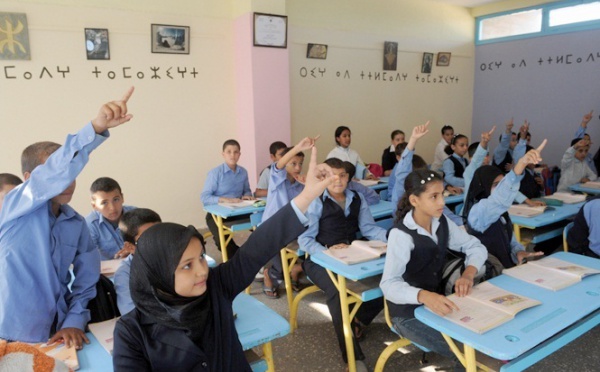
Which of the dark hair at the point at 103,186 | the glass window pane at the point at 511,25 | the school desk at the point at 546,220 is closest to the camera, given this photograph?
the dark hair at the point at 103,186

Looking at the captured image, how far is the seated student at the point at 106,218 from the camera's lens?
2.52 meters

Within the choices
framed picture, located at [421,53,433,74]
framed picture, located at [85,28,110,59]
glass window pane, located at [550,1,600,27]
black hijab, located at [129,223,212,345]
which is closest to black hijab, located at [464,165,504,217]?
black hijab, located at [129,223,212,345]

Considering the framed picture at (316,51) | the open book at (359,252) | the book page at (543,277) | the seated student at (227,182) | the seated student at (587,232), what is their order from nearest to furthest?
the book page at (543,277) < the open book at (359,252) < the seated student at (587,232) < the seated student at (227,182) < the framed picture at (316,51)

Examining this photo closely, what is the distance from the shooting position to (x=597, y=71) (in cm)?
647

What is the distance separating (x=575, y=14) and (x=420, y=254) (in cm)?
655

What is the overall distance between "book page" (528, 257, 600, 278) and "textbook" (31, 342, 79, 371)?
2000 mm

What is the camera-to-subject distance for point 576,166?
5023 millimetres

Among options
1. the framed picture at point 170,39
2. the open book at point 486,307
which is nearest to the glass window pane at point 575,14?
the framed picture at point 170,39

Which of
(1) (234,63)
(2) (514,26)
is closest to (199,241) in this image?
(1) (234,63)

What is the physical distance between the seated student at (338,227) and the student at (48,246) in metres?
1.38

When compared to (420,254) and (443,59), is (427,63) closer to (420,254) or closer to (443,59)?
(443,59)

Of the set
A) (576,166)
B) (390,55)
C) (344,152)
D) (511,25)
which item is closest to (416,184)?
(344,152)

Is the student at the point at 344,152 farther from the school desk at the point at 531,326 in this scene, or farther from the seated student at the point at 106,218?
the school desk at the point at 531,326

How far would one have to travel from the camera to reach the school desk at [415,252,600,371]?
1394mm
